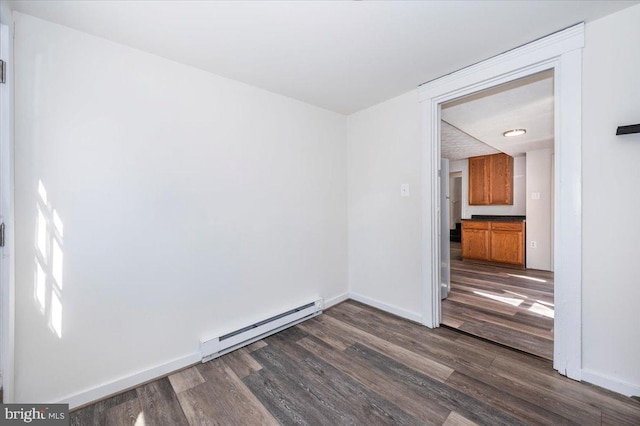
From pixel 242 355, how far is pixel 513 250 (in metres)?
5.39

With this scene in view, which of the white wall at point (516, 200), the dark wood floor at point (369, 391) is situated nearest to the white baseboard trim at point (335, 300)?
the dark wood floor at point (369, 391)

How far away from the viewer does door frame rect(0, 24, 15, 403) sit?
1284 millimetres

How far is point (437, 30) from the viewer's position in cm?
165

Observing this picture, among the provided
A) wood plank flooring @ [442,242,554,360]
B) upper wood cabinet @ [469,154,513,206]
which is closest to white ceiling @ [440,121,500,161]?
upper wood cabinet @ [469,154,513,206]

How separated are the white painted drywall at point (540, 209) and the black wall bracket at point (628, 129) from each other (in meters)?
4.18

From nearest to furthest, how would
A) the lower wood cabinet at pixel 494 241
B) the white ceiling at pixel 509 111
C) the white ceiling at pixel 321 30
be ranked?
the white ceiling at pixel 321 30, the white ceiling at pixel 509 111, the lower wood cabinet at pixel 494 241

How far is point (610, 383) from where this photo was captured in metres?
1.59

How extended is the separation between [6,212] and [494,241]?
6.60 m

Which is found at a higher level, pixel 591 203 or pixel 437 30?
pixel 437 30

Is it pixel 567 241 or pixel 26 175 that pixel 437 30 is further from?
pixel 26 175

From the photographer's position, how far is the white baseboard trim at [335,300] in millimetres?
3014

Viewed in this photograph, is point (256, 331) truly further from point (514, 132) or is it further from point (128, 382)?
point (514, 132)

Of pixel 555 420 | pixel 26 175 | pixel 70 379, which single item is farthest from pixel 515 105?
pixel 70 379

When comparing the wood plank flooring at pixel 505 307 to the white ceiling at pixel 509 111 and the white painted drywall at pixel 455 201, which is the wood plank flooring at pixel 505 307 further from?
the white painted drywall at pixel 455 201
